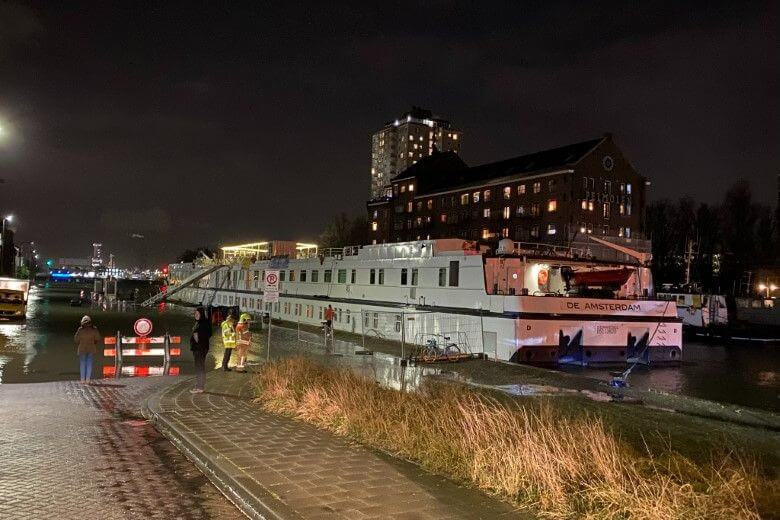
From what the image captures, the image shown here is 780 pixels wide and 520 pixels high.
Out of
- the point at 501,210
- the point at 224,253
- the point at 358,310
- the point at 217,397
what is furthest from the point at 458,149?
the point at 217,397

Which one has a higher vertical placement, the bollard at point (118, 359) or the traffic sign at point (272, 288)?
the traffic sign at point (272, 288)

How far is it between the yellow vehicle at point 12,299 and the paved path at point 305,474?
3297 centimetres

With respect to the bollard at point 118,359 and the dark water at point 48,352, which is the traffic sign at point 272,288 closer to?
the dark water at point 48,352

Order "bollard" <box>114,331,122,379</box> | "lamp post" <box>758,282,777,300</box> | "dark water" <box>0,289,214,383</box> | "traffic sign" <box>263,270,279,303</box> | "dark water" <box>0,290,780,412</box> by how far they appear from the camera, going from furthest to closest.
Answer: "lamp post" <box>758,282,777,300</box>, "dark water" <box>0,290,780,412</box>, "traffic sign" <box>263,270,279,303</box>, "dark water" <box>0,289,214,383</box>, "bollard" <box>114,331,122,379</box>

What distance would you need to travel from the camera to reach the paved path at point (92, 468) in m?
6.00

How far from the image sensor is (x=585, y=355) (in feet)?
76.0

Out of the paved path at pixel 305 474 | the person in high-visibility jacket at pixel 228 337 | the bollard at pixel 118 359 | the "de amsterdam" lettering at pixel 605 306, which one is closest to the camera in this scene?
the paved path at pixel 305 474

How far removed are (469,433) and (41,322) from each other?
120ft

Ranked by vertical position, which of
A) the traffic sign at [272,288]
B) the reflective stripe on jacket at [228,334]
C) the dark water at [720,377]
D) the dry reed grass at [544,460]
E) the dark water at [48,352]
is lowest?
the dark water at [720,377]

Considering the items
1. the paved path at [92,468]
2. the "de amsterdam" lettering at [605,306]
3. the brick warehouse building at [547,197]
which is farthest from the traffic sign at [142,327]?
the brick warehouse building at [547,197]

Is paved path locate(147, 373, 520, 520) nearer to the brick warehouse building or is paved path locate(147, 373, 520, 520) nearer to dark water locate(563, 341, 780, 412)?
dark water locate(563, 341, 780, 412)

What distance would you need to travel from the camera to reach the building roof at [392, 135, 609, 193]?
70.1 m

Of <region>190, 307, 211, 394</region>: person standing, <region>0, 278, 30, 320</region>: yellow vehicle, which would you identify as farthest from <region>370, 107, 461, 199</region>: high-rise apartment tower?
<region>190, 307, 211, 394</region>: person standing

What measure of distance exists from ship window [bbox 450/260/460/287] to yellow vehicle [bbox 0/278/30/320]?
2805 cm
